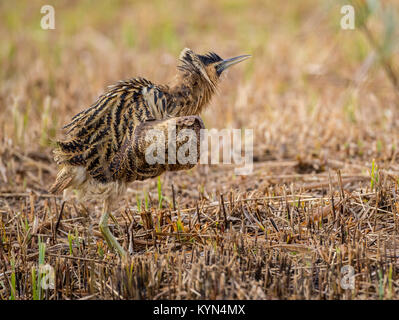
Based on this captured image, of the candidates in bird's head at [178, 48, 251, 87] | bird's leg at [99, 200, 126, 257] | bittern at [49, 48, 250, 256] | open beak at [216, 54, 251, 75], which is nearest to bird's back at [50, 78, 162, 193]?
bittern at [49, 48, 250, 256]

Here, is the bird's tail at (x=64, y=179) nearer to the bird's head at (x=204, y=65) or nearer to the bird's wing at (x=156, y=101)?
the bird's wing at (x=156, y=101)

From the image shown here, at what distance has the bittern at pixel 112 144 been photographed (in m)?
3.83

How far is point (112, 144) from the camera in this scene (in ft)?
12.8

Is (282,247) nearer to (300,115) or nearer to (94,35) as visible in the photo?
(300,115)

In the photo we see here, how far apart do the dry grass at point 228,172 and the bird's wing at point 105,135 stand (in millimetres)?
454

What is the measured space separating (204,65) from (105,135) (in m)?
1.03

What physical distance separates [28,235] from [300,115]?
3.67m

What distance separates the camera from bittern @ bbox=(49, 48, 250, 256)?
3828 mm

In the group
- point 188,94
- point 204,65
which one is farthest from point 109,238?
point 204,65

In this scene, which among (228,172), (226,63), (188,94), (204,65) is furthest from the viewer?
(228,172)

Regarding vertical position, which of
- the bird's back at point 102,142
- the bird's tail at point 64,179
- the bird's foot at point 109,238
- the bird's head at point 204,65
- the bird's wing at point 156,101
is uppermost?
the bird's head at point 204,65

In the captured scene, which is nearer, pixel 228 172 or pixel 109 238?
pixel 109 238

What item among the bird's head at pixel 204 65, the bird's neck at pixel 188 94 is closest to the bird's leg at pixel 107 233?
the bird's neck at pixel 188 94

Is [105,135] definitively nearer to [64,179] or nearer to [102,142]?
[102,142]
